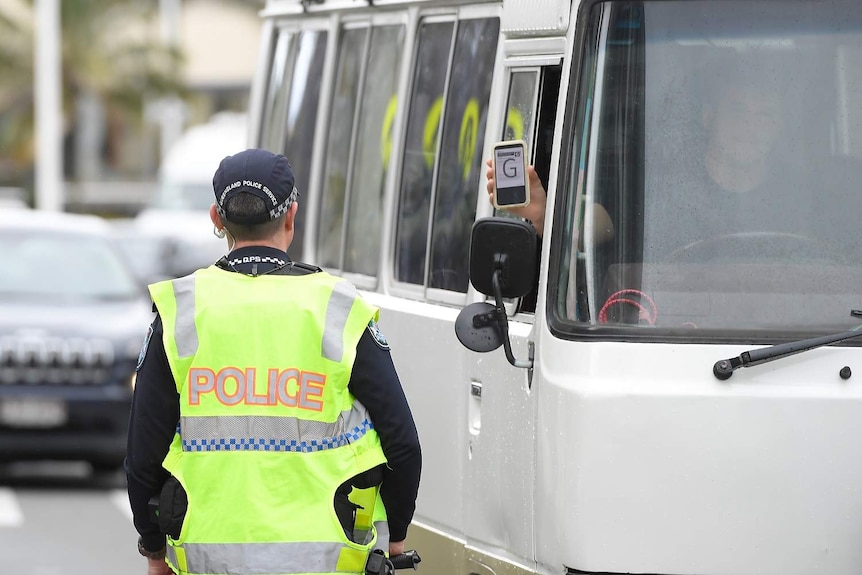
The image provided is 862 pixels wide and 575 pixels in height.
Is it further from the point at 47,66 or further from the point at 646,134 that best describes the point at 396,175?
the point at 47,66

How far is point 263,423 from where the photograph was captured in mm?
4371

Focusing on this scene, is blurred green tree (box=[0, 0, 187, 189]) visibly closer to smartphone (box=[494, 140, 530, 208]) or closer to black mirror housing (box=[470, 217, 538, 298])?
smartphone (box=[494, 140, 530, 208])

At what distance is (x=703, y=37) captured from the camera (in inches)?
202

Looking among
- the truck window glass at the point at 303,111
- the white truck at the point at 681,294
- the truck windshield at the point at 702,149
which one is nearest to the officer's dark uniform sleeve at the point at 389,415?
the white truck at the point at 681,294

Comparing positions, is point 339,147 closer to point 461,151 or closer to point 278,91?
point 278,91

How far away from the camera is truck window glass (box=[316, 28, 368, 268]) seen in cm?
769

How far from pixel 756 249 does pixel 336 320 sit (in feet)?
4.08

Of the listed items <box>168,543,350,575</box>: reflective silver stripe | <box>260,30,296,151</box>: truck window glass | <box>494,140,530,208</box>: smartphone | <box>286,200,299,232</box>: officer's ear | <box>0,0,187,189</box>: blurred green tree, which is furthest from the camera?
<box>0,0,187,189</box>: blurred green tree

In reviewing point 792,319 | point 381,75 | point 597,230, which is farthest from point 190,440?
point 381,75

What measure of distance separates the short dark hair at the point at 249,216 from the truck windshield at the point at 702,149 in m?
0.90

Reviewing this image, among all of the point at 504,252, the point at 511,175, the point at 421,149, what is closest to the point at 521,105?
the point at 511,175

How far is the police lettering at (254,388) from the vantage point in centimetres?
438

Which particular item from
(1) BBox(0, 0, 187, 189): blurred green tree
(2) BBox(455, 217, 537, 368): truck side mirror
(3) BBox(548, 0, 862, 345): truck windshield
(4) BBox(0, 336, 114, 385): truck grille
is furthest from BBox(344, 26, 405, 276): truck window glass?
(1) BBox(0, 0, 187, 189): blurred green tree

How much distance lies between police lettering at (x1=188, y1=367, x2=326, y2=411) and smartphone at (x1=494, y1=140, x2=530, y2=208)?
44.4 inches
